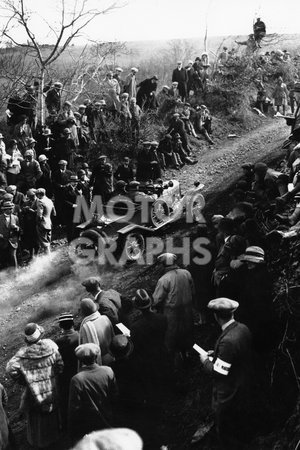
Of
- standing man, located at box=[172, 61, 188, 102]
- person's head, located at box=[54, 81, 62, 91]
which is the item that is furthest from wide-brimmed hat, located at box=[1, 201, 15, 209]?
standing man, located at box=[172, 61, 188, 102]

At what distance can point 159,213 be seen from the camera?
1223 centimetres

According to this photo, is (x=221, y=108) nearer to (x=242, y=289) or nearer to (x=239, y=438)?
(x=242, y=289)

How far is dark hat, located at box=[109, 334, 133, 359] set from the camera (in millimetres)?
6164

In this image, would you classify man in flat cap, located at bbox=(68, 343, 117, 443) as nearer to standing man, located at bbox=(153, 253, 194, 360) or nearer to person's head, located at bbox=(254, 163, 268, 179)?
standing man, located at bbox=(153, 253, 194, 360)

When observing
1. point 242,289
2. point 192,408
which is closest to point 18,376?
point 192,408

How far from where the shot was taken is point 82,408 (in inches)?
224

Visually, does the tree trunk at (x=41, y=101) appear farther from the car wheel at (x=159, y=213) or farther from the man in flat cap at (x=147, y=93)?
the car wheel at (x=159, y=213)

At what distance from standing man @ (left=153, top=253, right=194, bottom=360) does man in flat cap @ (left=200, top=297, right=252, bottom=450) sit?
178 cm

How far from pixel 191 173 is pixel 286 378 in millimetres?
12307

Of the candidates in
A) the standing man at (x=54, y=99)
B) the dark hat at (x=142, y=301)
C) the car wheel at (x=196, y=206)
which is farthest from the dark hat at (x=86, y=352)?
the standing man at (x=54, y=99)

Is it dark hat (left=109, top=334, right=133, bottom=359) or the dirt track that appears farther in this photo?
the dirt track

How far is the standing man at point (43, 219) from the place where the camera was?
39.6 feet

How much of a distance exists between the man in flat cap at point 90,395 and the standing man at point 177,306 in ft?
5.92

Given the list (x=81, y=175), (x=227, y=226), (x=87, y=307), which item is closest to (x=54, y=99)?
(x=81, y=175)
